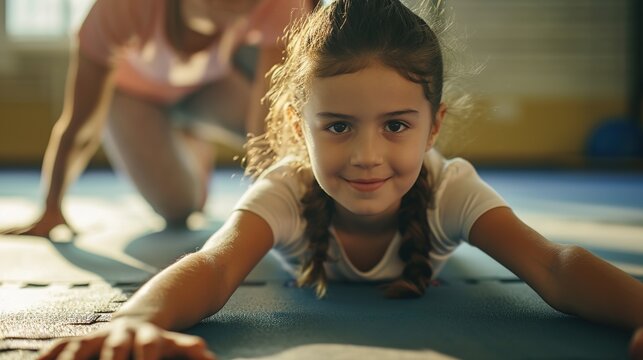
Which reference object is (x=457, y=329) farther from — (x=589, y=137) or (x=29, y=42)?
(x=29, y=42)

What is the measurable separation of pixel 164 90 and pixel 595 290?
1.64 meters

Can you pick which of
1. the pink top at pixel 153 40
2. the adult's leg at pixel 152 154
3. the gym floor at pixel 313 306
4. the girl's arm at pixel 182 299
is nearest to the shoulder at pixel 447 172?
the gym floor at pixel 313 306

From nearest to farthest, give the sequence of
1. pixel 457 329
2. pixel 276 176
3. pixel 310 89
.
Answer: pixel 457 329 < pixel 310 89 < pixel 276 176

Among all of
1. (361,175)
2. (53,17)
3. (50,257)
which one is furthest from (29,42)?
(361,175)

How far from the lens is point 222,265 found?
39.8 inches

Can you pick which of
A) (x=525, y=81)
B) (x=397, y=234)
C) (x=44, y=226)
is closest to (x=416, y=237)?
(x=397, y=234)

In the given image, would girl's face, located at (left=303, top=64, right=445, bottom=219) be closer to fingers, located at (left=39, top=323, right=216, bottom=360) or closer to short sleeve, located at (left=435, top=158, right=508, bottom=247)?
short sleeve, located at (left=435, top=158, right=508, bottom=247)

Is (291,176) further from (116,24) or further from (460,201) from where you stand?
(116,24)

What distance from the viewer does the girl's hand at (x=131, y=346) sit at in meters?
0.74

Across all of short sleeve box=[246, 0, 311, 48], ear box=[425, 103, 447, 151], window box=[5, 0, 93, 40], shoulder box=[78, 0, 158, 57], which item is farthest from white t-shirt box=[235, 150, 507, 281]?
window box=[5, 0, 93, 40]

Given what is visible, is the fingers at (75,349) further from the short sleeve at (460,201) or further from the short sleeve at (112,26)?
the short sleeve at (112,26)

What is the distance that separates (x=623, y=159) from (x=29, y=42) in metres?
4.28

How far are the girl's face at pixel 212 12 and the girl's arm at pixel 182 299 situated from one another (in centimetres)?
85

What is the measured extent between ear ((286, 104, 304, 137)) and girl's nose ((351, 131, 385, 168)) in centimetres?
17
